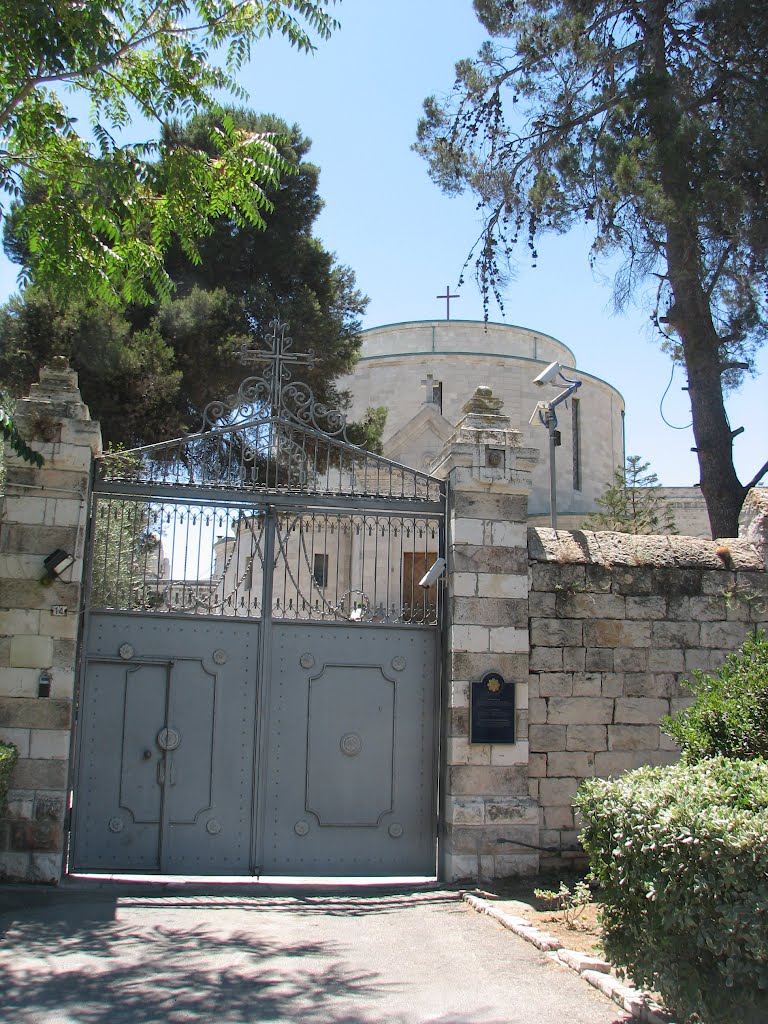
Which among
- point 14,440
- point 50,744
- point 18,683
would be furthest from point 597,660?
point 14,440

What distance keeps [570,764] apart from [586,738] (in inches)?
9.8

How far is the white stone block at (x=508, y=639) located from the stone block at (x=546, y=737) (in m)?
0.65

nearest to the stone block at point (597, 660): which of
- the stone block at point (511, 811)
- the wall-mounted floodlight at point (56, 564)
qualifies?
the stone block at point (511, 811)

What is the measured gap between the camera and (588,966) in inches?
211

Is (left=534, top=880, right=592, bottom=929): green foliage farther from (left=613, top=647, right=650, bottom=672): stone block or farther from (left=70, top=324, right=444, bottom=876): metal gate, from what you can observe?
(left=613, top=647, right=650, bottom=672): stone block

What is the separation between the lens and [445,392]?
990 inches

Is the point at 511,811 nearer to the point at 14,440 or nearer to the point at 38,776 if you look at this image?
the point at 38,776

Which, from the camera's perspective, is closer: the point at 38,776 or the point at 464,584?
the point at 38,776

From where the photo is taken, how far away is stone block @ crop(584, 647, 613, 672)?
805 cm

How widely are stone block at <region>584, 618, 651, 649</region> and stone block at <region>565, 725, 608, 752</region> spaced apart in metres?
0.68

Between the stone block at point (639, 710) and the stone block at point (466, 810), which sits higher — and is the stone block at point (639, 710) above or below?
above

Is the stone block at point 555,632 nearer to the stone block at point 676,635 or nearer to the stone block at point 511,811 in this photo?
the stone block at point 676,635

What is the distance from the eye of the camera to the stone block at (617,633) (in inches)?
318

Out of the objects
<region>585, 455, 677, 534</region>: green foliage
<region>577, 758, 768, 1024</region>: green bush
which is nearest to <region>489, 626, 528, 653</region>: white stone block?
<region>577, 758, 768, 1024</region>: green bush
